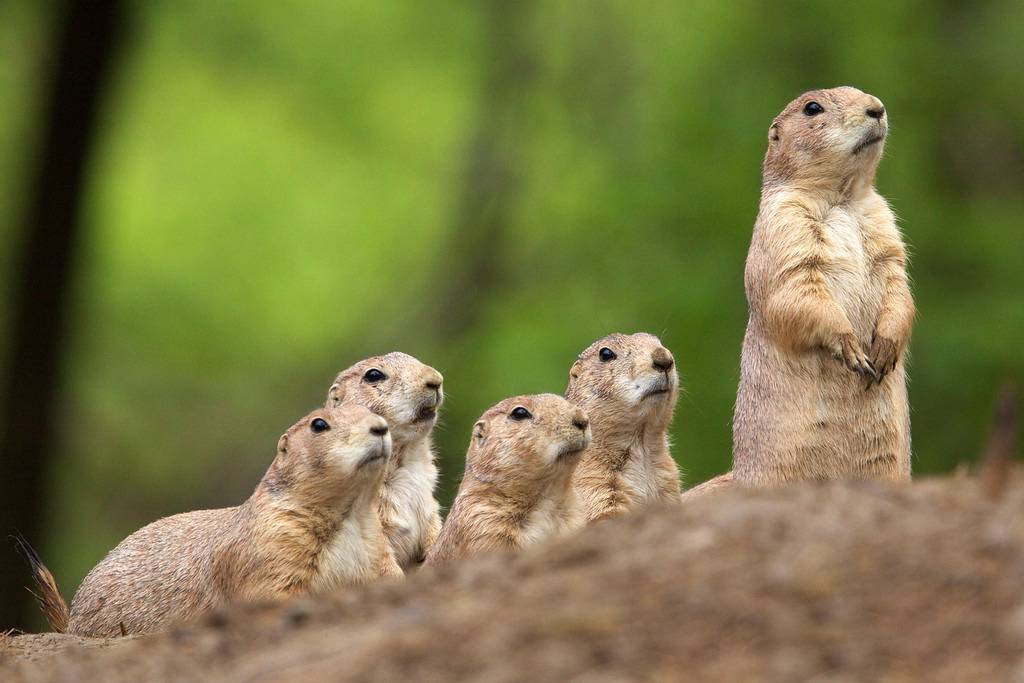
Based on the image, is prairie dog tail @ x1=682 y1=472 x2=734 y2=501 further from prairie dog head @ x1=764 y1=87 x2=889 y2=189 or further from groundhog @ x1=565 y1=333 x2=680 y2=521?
prairie dog head @ x1=764 y1=87 x2=889 y2=189

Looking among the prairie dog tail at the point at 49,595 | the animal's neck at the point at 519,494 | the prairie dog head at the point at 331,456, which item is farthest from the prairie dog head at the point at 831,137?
the prairie dog tail at the point at 49,595

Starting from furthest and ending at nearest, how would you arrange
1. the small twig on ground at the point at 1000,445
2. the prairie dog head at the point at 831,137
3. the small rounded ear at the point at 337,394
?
1. the small rounded ear at the point at 337,394
2. the prairie dog head at the point at 831,137
3. the small twig on ground at the point at 1000,445

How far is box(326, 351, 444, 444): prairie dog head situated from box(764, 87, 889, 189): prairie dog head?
2.21 metres

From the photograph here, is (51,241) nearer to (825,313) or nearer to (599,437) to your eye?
(599,437)

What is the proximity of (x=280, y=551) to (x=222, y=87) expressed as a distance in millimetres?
14429

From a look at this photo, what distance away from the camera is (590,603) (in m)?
4.59

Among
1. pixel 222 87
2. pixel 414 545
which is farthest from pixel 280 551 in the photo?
pixel 222 87

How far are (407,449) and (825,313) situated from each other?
235 centimetres

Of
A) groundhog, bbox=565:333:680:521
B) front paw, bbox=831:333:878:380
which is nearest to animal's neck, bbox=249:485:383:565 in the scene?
groundhog, bbox=565:333:680:521

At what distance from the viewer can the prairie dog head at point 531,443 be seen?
7.63 meters

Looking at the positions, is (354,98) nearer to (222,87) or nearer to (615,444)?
(222,87)

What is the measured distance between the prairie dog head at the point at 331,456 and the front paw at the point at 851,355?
2.33 metres

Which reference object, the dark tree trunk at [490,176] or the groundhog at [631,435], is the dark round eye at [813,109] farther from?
the dark tree trunk at [490,176]

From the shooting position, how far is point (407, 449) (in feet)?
27.1
